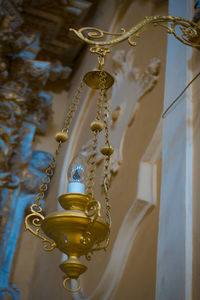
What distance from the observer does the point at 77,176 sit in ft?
5.17

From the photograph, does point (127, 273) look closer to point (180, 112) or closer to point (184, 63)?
point (180, 112)

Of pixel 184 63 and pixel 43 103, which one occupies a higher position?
pixel 43 103

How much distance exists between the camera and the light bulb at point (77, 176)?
1.52 meters

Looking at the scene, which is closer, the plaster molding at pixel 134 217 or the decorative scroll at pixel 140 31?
the decorative scroll at pixel 140 31

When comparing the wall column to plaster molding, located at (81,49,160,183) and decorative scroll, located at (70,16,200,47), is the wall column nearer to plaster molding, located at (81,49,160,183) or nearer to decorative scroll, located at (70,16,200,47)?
decorative scroll, located at (70,16,200,47)

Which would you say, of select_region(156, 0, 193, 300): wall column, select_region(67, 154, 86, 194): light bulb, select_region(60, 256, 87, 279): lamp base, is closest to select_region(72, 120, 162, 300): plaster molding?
select_region(156, 0, 193, 300): wall column

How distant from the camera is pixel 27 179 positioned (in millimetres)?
4477

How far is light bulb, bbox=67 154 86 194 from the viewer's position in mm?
1521

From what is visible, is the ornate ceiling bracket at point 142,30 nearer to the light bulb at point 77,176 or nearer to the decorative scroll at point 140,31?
the decorative scroll at point 140,31

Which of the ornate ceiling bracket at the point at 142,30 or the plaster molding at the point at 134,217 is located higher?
the ornate ceiling bracket at the point at 142,30

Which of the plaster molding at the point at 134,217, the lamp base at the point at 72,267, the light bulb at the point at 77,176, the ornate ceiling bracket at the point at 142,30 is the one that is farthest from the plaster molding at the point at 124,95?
the lamp base at the point at 72,267

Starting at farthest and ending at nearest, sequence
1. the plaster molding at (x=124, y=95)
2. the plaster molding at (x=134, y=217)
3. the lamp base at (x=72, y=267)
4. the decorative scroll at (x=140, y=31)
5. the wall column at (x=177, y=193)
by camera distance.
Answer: the plaster molding at (x=124, y=95) < the plaster molding at (x=134, y=217) < the decorative scroll at (x=140, y=31) < the wall column at (x=177, y=193) < the lamp base at (x=72, y=267)

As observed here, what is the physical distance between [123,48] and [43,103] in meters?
1.33

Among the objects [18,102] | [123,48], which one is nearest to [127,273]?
[123,48]
